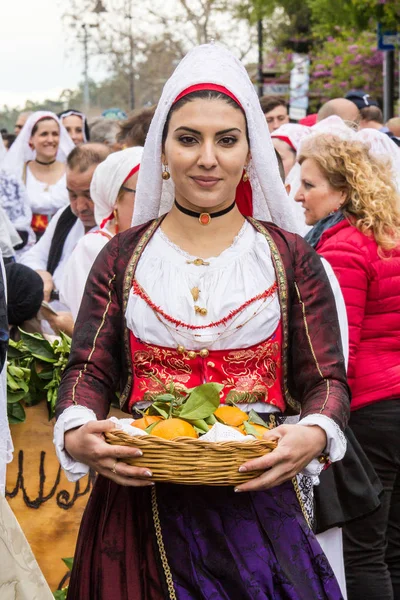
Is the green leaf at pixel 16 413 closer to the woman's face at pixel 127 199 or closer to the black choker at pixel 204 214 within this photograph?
the woman's face at pixel 127 199

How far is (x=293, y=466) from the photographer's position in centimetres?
277

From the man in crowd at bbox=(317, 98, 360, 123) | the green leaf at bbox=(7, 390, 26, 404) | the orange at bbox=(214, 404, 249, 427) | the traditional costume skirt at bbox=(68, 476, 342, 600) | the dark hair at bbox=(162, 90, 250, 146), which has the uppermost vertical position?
the dark hair at bbox=(162, 90, 250, 146)

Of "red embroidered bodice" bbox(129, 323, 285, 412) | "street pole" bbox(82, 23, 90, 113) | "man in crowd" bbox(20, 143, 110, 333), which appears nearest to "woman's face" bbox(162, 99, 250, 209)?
"red embroidered bodice" bbox(129, 323, 285, 412)

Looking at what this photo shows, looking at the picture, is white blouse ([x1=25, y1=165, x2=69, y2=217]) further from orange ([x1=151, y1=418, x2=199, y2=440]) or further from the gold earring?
orange ([x1=151, y1=418, x2=199, y2=440])

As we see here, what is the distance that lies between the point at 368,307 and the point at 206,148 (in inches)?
66.6

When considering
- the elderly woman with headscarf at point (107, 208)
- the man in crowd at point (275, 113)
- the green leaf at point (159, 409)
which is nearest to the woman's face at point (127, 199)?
the elderly woman with headscarf at point (107, 208)

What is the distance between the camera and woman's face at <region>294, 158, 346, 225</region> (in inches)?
193

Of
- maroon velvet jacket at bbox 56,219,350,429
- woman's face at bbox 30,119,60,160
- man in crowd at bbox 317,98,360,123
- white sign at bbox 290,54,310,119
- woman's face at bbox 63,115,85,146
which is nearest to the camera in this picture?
maroon velvet jacket at bbox 56,219,350,429

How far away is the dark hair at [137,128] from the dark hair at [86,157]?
0.69 feet

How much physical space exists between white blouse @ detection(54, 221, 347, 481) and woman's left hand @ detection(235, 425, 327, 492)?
1.04 ft

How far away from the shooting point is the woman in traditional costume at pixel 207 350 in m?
2.91

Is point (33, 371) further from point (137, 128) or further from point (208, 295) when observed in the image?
point (137, 128)

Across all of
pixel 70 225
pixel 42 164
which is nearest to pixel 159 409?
pixel 70 225

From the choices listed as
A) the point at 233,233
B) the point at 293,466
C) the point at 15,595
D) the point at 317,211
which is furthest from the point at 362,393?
the point at 15,595
